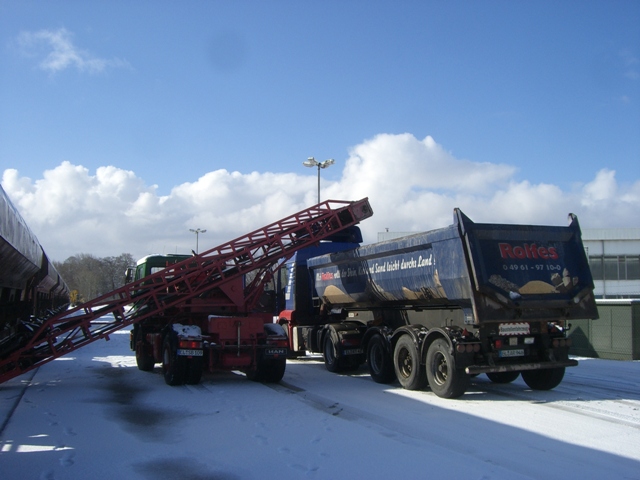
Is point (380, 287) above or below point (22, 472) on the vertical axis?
above

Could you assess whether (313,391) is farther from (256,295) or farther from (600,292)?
(600,292)

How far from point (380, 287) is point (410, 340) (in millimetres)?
1604

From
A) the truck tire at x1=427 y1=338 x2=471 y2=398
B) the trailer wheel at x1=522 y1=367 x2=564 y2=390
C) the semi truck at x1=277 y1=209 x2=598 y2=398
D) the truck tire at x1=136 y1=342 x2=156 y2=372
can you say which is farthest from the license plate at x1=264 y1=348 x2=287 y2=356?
the trailer wheel at x1=522 y1=367 x2=564 y2=390

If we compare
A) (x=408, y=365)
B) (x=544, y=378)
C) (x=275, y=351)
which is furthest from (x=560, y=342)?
(x=275, y=351)

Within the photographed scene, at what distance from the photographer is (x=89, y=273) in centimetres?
8638

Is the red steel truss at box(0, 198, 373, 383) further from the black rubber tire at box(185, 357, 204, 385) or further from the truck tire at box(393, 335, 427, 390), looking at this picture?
the truck tire at box(393, 335, 427, 390)

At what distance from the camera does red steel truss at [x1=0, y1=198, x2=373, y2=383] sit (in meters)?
11.3

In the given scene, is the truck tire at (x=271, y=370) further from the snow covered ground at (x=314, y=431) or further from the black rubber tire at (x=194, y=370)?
the black rubber tire at (x=194, y=370)

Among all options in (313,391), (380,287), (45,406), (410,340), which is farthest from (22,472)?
(380,287)

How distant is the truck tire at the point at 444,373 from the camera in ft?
31.3

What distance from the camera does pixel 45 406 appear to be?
9.27m

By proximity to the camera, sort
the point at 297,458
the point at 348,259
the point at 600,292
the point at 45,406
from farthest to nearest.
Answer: the point at 600,292 < the point at 348,259 < the point at 45,406 < the point at 297,458

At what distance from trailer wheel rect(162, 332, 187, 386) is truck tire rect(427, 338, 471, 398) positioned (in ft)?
15.8

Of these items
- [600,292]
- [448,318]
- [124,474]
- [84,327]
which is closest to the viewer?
[124,474]
